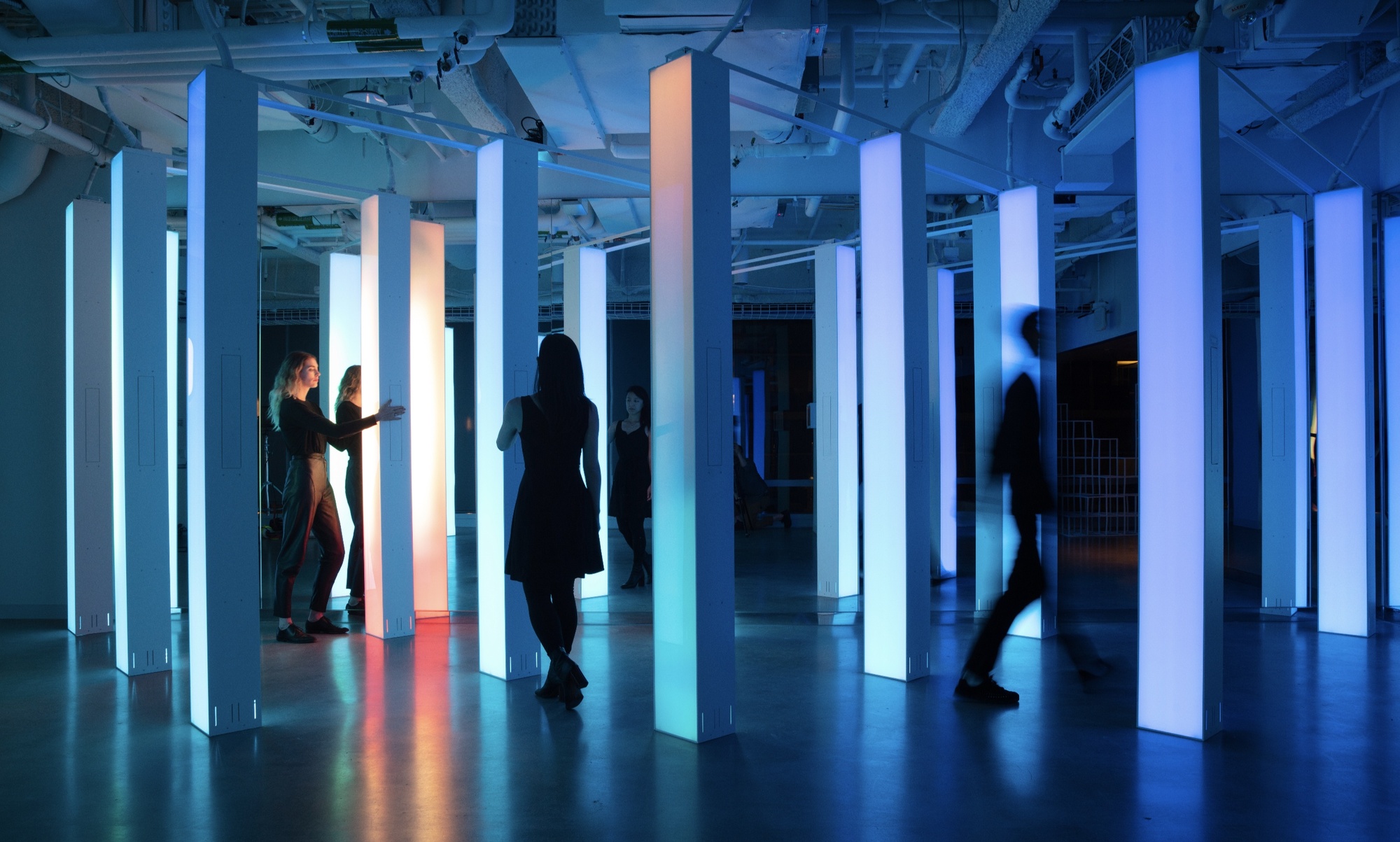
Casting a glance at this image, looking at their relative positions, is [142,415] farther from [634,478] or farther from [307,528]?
[634,478]

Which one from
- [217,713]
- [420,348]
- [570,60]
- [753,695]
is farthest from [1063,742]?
[420,348]

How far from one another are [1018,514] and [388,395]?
3692 mm

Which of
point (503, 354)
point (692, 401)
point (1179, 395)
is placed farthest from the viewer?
point (503, 354)

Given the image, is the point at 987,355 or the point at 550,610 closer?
the point at 550,610

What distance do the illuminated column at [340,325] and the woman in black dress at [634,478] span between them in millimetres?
2098

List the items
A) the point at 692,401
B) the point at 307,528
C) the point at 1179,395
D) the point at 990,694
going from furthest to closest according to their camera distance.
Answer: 1. the point at 307,528
2. the point at 990,694
3. the point at 1179,395
4. the point at 692,401

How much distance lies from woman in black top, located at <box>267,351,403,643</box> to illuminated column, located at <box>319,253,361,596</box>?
1.34 metres

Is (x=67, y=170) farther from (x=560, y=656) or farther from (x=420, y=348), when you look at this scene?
(x=560, y=656)

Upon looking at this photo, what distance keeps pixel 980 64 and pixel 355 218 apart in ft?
18.8

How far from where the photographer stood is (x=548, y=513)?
4.11 meters

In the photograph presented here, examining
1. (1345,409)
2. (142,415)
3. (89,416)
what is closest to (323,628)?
(142,415)

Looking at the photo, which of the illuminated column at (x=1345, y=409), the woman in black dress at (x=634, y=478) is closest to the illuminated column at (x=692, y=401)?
the woman in black dress at (x=634, y=478)

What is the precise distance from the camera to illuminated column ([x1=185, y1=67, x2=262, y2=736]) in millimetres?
3768

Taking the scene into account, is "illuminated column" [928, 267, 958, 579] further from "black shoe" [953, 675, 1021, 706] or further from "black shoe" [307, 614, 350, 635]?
"black shoe" [307, 614, 350, 635]
